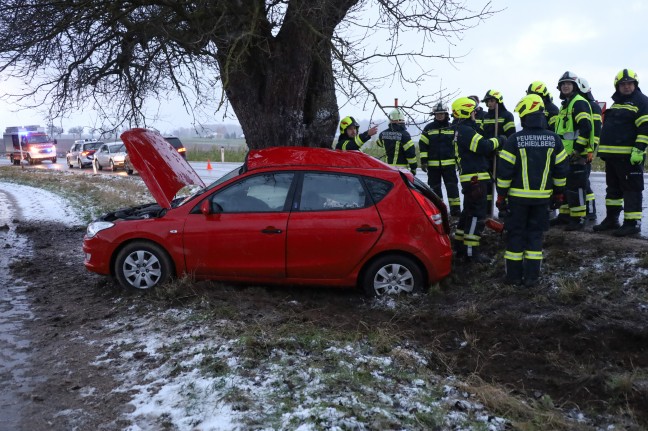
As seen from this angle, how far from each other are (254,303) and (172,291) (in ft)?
2.96

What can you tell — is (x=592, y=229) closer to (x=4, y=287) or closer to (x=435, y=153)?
(x=435, y=153)

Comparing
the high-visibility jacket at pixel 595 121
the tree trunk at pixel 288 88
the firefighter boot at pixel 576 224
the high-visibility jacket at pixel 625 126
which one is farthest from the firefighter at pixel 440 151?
the high-visibility jacket at pixel 625 126

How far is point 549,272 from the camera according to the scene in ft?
21.3

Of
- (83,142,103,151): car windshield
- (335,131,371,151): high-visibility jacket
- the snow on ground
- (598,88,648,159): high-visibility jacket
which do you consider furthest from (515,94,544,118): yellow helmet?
(83,142,103,151): car windshield

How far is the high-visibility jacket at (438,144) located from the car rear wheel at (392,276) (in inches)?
131

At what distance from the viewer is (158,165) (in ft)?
23.2

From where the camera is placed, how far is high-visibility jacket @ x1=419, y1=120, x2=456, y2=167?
8.75 metres

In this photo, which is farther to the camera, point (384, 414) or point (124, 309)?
point (124, 309)

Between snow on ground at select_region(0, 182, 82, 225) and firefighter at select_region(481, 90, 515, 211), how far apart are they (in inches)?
329

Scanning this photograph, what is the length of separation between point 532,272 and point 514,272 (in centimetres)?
19

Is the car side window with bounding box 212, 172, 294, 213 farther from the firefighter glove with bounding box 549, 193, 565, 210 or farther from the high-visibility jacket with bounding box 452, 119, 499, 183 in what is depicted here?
the firefighter glove with bounding box 549, 193, 565, 210

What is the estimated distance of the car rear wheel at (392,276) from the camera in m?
5.95

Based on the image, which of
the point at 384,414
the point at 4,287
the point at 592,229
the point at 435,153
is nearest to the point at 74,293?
the point at 4,287

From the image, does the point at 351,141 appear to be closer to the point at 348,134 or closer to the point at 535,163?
the point at 348,134
